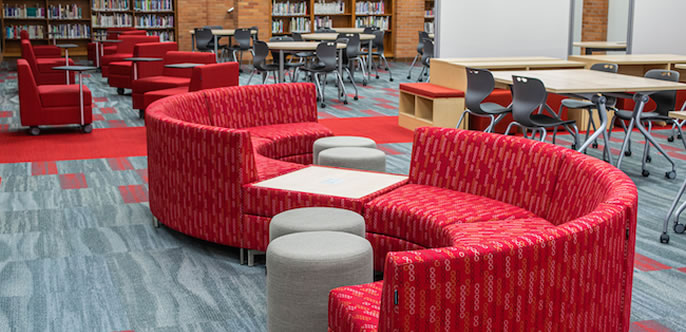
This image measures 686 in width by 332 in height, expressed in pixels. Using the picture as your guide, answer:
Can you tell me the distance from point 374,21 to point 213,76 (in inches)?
401

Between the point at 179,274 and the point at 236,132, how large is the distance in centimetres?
78

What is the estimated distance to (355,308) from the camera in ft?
7.86

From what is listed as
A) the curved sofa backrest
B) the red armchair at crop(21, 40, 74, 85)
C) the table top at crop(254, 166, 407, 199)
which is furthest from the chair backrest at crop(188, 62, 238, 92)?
the red armchair at crop(21, 40, 74, 85)

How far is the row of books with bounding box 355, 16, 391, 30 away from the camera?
55.7 feet

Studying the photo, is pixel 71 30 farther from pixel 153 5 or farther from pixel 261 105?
pixel 261 105

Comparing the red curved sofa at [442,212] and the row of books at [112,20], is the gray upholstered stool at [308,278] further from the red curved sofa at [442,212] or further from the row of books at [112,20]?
the row of books at [112,20]

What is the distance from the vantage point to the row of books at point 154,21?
55.5ft

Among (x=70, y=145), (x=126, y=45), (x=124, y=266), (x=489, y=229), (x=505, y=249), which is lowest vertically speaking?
(x=124, y=266)

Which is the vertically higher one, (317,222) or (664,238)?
(317,222)

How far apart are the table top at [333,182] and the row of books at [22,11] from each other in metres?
13.6

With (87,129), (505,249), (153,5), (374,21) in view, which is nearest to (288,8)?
(374,21)

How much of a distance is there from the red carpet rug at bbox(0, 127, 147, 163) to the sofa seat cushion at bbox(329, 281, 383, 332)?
4821 mm

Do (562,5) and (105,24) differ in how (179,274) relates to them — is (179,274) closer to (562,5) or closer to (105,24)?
(562,5)

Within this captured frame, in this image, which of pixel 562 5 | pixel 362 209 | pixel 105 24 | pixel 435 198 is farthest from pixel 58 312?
pixel 105 24
